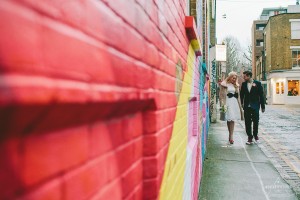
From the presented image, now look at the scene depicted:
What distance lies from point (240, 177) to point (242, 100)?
151 inches

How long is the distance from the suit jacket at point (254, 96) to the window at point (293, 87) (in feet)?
104

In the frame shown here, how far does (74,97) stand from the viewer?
0.68m

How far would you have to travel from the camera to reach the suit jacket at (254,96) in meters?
8.80

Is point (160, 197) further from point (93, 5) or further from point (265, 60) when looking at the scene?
point (265, 60)

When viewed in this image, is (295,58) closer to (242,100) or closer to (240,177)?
(242,100)

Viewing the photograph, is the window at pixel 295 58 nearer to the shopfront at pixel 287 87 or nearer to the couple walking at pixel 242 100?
the shopfront at pixel 287 87

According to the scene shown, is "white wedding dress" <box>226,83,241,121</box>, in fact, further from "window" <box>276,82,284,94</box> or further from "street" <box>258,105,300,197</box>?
"window" <box>276,82,284,94</box>

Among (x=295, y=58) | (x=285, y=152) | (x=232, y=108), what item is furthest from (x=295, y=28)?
(x=285, y=152)

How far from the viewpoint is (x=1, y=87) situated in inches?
19.2

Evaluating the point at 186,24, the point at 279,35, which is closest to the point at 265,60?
the point at 279,35

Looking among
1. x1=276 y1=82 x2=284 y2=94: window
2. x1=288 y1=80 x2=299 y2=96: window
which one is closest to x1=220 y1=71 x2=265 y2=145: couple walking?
x1=288 y1=80 x2=299 y2=96: window

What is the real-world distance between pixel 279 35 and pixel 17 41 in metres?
42.3

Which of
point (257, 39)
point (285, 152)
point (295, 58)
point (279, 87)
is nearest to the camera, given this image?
point (285, 152)

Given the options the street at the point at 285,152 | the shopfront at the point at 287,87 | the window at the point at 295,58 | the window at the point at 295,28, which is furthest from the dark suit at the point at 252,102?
the window at the point at 295,28
